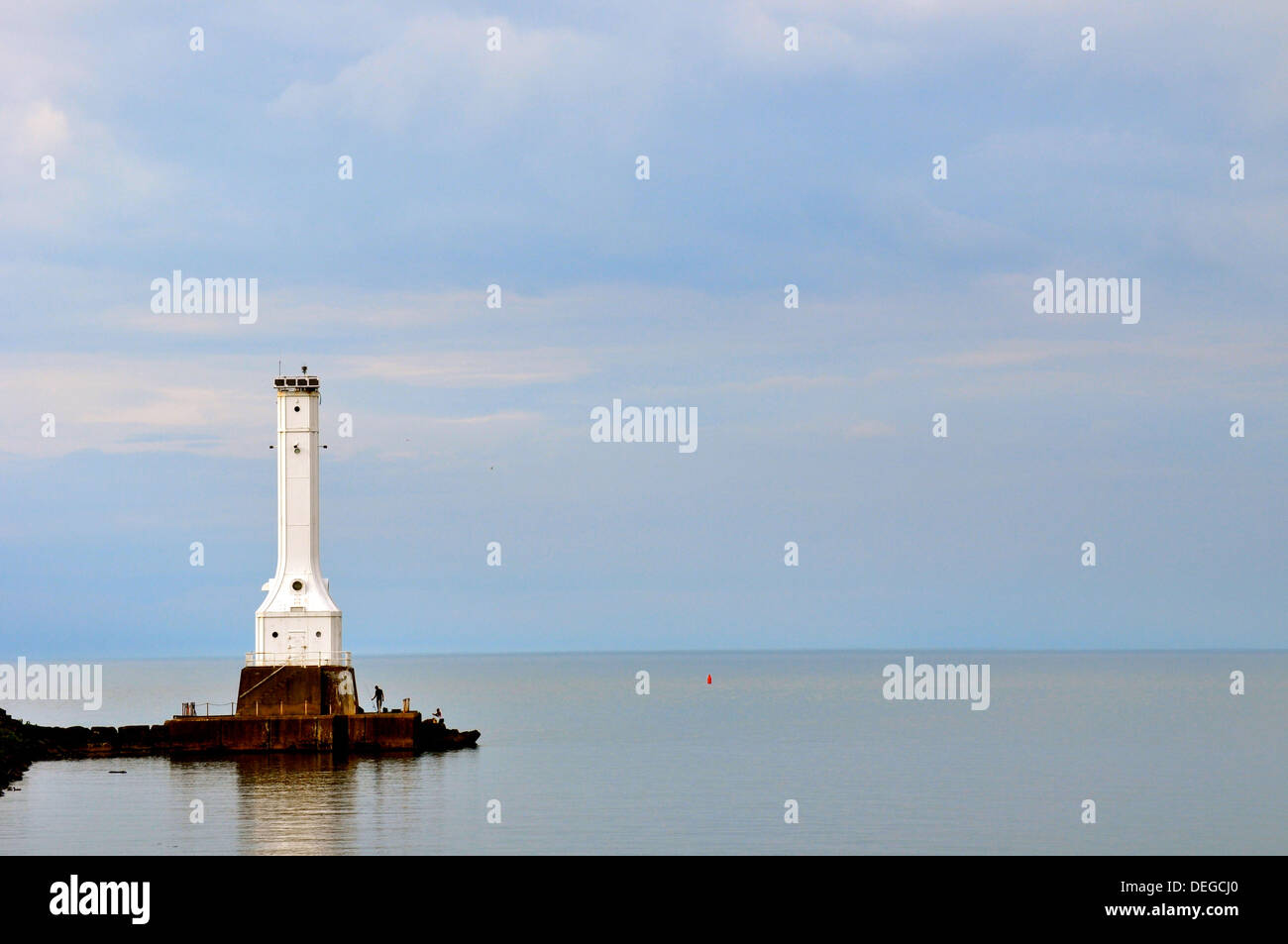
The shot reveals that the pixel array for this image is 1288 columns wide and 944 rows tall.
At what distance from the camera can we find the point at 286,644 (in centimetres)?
5734

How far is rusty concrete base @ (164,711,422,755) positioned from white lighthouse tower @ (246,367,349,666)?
1.97 meters

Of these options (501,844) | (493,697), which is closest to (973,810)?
(501,844)

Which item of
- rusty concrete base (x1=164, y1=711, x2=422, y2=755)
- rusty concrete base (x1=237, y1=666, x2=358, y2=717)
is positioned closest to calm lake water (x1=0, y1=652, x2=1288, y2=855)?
rusty concrete base (x1=164, y1=711, x2=422, y2=755)

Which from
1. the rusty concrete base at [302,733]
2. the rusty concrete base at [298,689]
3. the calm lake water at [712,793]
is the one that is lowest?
the calm lake water at [712,793]

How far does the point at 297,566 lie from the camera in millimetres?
57875

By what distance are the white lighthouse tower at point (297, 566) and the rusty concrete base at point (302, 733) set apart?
6.46ft

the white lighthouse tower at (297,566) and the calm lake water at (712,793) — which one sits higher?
the white lighthouse tower at (297,566)

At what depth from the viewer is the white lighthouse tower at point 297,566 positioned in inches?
2260

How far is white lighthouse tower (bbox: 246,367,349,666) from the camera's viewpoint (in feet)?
188

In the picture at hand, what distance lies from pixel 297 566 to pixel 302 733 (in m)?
5.56

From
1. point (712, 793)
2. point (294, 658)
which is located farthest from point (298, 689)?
point (712, 793)

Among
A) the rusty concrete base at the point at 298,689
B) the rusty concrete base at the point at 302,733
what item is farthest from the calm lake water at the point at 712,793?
the rusty concrete base at the point at 298,689

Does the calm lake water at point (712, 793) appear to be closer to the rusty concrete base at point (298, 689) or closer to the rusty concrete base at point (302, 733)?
the rusty concrete base at point (302, 733)
